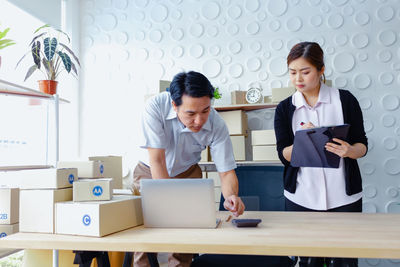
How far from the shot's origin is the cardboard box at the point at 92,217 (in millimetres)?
1177

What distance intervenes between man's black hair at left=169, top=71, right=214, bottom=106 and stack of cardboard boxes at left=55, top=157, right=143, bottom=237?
457 millimetres

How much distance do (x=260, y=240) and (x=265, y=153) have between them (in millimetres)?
1959

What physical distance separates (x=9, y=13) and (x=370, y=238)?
299cm

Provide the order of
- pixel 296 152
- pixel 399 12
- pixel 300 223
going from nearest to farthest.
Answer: pixel 300 223 < pixel 296 152 < pixel 399 12

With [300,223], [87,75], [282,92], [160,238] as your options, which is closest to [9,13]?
[87,75]

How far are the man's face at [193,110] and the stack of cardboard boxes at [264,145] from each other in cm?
155

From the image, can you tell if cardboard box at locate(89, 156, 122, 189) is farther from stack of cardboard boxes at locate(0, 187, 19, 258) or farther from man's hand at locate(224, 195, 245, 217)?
man's hand at locate(224, 195, 245, 217)

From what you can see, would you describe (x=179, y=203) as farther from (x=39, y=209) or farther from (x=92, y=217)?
(x=39, y=209)

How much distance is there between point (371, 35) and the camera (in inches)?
128

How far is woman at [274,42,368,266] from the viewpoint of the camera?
1.64m

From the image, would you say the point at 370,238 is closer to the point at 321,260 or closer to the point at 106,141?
the point at 321,260

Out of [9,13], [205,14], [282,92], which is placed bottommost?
[282,92]

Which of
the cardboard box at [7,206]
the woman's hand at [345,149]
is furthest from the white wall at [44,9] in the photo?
the woman's hand at [345,149]

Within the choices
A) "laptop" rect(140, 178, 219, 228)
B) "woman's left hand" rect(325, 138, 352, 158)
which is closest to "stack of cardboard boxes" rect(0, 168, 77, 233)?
"laptop" rect(140, 178, 219, 228)
